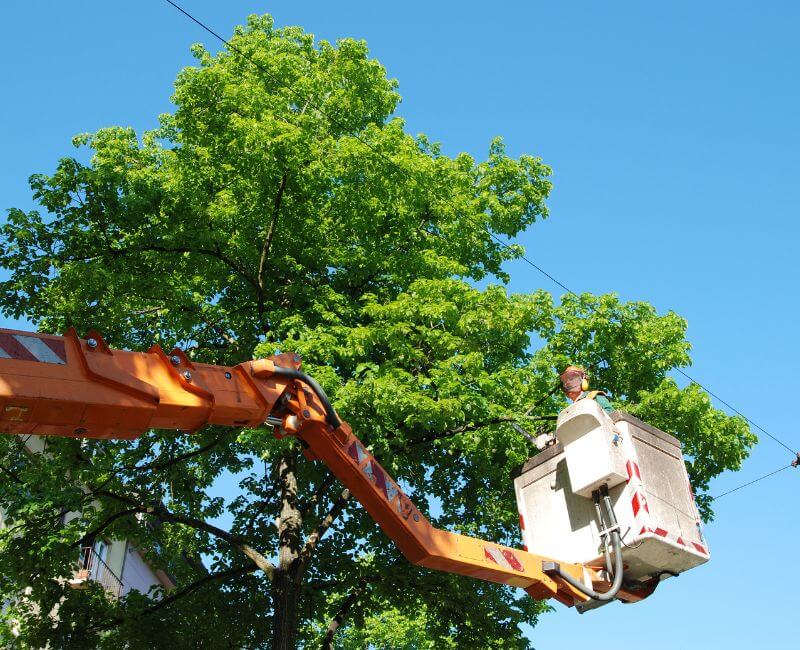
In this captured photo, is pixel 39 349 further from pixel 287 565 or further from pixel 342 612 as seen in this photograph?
pixel 342 612

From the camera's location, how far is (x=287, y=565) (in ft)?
41.1

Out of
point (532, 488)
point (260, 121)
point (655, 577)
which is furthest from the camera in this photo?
point (260, 121)

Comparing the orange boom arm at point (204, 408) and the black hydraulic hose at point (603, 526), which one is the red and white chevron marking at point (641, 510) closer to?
the black hydraulic hose at point (603, 526)

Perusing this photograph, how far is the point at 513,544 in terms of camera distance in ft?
45.6

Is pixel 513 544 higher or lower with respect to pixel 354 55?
lower

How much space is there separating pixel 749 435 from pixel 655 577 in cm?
625

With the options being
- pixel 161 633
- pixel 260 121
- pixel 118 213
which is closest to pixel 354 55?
pixel 260 121

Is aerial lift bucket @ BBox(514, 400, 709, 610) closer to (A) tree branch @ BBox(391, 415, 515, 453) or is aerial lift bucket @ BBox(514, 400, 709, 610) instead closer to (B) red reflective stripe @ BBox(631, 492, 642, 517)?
(B) red reflective stripe @ BBox(631, 492, 642, 517)

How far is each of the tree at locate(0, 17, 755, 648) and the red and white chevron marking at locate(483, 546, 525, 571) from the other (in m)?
3.48

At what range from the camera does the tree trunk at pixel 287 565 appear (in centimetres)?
1198

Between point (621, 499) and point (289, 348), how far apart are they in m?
5.40

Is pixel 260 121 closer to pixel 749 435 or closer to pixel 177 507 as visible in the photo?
pixel 177 507

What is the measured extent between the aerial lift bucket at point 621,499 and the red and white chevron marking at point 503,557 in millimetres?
556

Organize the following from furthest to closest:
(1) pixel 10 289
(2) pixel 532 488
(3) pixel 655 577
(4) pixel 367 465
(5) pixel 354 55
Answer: (5) pixel 354 55, (1) pixel 10 289, (2) pixel 532 488, (3) pixel 655 577, (4) pixel 367 465
